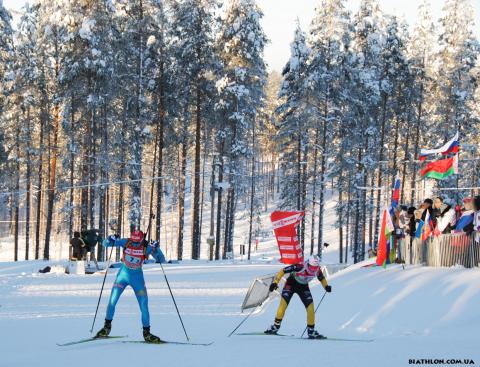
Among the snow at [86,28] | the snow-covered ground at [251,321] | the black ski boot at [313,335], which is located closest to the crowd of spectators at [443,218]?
the snow-covered ground at [251,321]

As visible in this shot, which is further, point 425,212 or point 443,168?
point 443,168

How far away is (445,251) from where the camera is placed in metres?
16.5

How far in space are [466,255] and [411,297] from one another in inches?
99.0

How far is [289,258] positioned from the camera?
20859 mm

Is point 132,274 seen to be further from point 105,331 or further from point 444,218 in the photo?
point 444,218

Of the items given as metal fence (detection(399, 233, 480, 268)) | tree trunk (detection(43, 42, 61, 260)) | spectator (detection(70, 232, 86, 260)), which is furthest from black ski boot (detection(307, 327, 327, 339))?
tree trunk (detection(43, 42, 61, 260))

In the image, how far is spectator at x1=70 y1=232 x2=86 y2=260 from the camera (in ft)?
80.1

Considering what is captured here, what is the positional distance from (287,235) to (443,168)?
574cm

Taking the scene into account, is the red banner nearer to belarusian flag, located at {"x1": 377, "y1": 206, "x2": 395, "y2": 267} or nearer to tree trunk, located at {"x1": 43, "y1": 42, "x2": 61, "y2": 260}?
belarusian flag, located at {"x1": 377, "y1": 206, "x2": 395, "y2": 267}

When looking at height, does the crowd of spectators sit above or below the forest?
below

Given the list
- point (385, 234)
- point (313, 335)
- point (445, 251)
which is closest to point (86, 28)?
point (385, 234)

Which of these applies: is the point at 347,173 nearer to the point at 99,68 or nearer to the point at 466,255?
the point at 99,68

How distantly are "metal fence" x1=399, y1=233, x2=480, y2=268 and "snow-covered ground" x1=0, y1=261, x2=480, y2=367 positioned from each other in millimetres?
392

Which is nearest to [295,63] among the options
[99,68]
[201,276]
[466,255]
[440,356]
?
[99,68]
